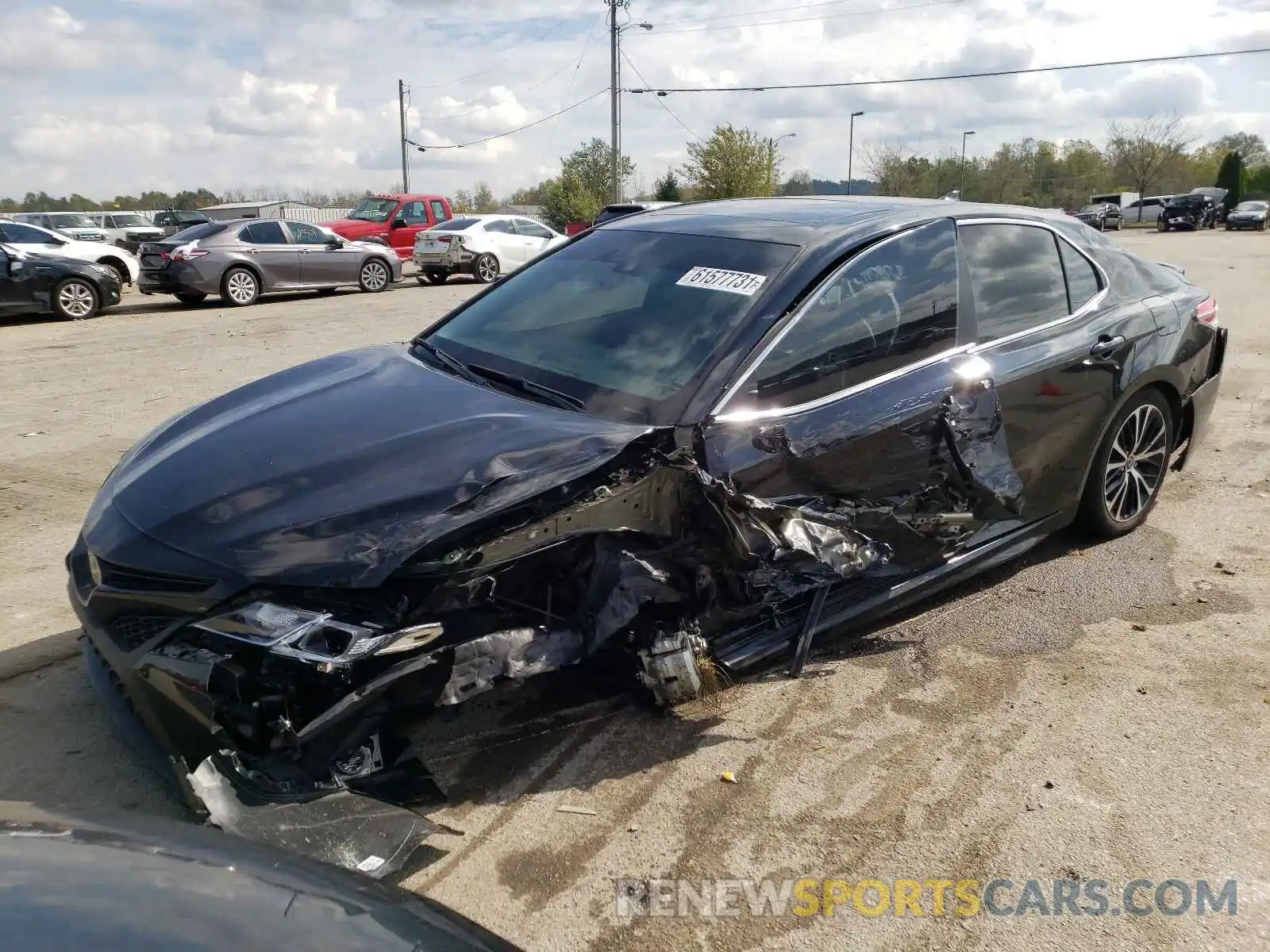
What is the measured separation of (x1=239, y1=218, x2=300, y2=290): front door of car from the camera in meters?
15.9

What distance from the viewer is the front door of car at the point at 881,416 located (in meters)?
3.19

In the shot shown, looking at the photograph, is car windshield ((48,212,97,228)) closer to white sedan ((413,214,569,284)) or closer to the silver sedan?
white sedan ((413,214,569,284))

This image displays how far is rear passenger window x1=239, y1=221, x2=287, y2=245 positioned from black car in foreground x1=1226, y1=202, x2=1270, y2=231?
1804 inches

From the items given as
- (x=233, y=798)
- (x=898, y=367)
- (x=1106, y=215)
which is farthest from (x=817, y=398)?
(x=1106, y=215)

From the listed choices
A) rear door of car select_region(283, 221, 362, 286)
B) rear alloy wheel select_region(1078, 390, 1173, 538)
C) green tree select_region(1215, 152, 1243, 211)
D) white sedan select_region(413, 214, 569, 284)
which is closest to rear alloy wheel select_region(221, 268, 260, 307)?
rear door of car select_region(283, 221, 362, 286)

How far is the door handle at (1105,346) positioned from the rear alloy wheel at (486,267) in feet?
54.2

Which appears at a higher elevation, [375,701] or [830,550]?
[830,550]

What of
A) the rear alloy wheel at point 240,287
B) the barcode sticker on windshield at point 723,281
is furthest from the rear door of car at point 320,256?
the barcode sticker on windshield at point 723,281

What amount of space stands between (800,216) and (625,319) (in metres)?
0.95

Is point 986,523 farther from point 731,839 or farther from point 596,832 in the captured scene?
point 596,832

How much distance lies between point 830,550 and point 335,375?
6.62 ft

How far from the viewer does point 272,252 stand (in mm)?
16141

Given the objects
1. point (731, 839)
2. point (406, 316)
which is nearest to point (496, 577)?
point (731, 839)

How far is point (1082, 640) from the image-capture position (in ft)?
12.8
